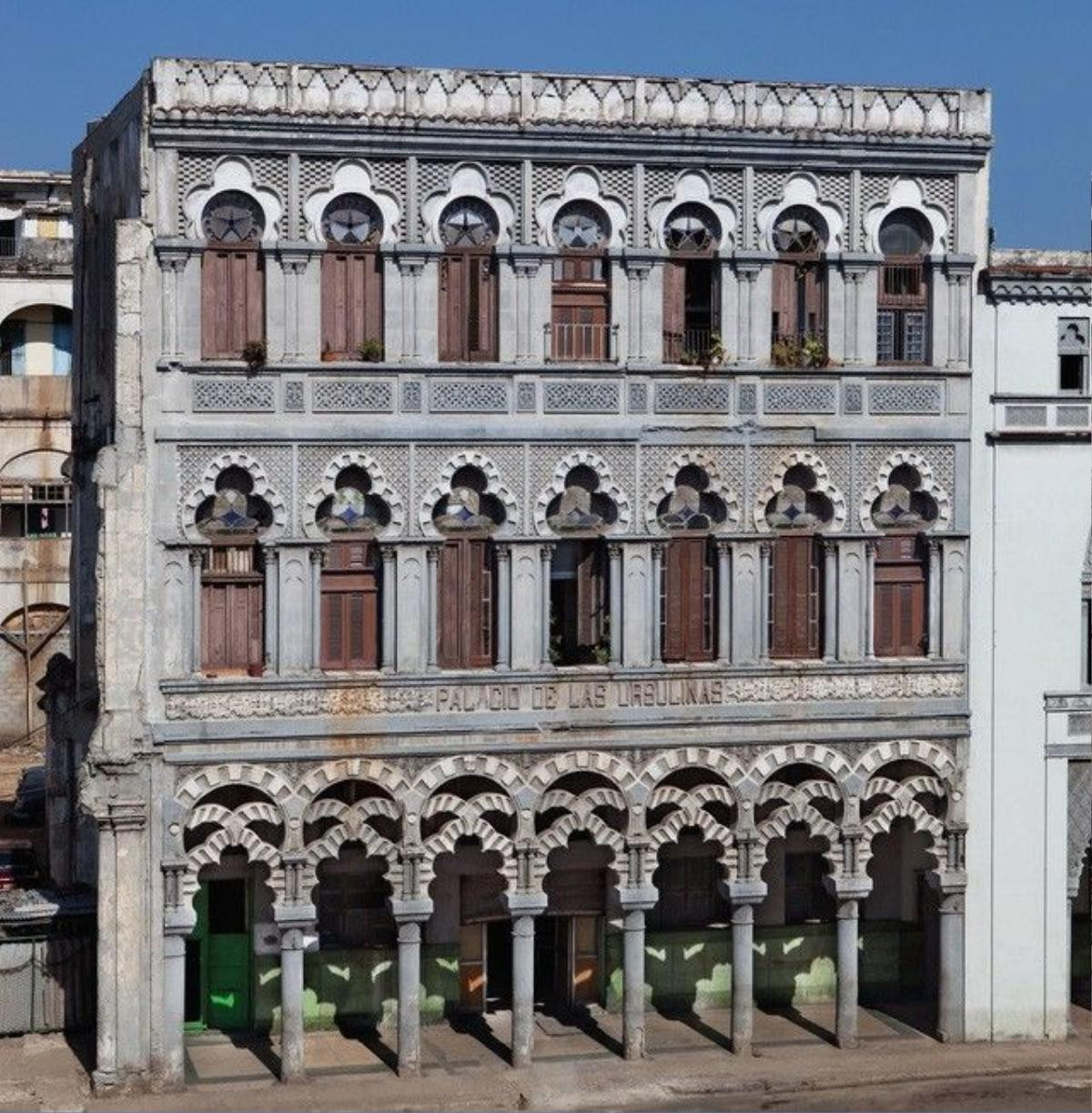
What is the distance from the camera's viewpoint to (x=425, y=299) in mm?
34188

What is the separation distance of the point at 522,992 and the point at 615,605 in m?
5.35

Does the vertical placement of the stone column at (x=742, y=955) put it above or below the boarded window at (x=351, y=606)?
below

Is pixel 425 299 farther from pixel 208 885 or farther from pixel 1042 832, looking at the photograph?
pixel 1042 832

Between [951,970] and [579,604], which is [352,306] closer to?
Result: [579,604]

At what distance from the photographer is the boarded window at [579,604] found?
3519 centimetres

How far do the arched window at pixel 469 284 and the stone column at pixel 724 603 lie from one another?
4206 mm

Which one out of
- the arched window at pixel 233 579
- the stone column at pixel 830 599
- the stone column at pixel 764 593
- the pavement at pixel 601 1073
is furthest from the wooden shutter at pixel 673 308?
the pavement at pixel 601 1073

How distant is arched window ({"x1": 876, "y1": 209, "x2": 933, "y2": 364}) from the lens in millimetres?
35656

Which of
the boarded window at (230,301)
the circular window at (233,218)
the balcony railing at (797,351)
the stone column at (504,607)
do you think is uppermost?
the circular window at (233,218)

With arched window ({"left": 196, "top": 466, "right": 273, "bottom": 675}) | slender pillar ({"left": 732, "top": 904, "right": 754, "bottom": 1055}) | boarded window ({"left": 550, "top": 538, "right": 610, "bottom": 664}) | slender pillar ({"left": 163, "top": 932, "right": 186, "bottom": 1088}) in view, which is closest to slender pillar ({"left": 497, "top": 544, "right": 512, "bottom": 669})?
boarded window ({"left": 550, "top": 538, "right": 610, "bottom": 664})

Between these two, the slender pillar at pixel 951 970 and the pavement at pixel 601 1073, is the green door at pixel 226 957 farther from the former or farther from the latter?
the slender pillar at pixel 951 970

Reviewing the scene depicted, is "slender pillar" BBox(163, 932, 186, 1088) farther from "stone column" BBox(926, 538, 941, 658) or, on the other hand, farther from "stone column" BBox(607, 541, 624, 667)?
"stone column" BBox(926, 538, 941, 658)

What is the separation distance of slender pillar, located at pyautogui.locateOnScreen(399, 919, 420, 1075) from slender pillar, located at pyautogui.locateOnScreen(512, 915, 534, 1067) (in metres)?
1.31

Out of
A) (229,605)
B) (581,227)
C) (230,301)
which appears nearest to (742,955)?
(229,605)
